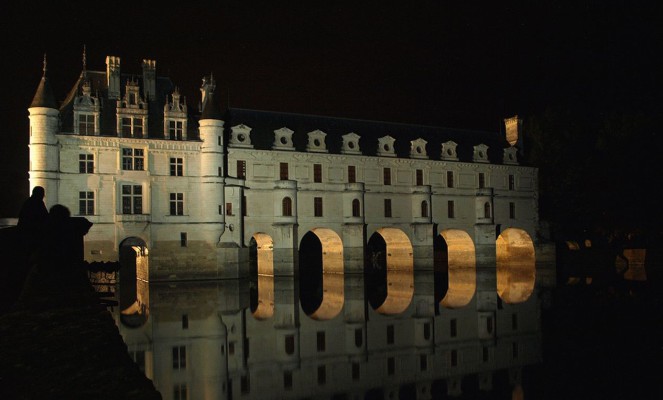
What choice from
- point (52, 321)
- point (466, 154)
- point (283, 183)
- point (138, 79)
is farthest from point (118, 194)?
point (52, 321)

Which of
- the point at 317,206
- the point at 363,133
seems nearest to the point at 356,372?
the point at 317,206

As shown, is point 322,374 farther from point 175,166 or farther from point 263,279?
point 263,279

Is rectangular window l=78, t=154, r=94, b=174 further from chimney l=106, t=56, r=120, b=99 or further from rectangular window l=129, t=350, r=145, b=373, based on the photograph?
rectangular window l=129, t=350, r=145, b=373

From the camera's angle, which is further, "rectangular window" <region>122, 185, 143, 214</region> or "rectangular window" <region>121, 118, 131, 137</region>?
"rectangular window" <region>122, 185, 143, 214</region>

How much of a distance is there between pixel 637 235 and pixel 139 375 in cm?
5275

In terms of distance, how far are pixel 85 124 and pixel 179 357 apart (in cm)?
2251

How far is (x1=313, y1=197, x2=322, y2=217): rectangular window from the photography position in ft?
139

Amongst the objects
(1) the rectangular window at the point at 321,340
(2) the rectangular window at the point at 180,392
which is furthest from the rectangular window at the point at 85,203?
(2) the rectangular window at the point at 180,392

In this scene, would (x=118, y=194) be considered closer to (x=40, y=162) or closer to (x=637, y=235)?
(x=40, y=162)

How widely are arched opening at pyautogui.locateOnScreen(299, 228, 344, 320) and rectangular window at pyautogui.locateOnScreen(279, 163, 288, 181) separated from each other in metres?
3.90

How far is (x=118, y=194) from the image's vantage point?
35.7 m

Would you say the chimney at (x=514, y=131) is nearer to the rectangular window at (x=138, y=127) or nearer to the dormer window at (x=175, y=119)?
the dormer window at (x=175, y=119)

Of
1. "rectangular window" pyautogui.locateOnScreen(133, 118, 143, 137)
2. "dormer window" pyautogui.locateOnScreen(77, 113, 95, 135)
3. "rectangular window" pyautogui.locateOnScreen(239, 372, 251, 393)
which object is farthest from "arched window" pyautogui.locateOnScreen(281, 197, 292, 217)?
"rectangular window" pyautogui.locateOnScreen(239, 372, 251, 393)

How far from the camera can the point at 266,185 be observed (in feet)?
133
